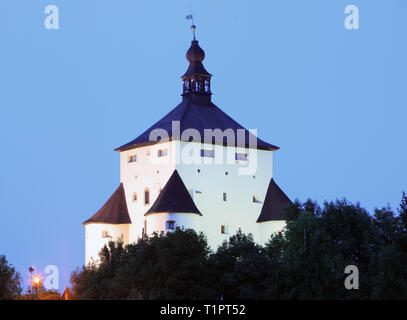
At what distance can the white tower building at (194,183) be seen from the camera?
82.9m

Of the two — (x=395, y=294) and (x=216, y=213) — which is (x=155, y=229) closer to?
(x=216, y=213)

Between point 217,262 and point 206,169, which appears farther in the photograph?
point 206,169

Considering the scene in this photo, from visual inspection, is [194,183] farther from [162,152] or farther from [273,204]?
[273,204]

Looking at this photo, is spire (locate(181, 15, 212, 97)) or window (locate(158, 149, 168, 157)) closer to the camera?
window (locate(158, 149, 168, 157))

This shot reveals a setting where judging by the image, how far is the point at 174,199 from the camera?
81500 mm

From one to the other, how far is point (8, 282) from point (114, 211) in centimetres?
2251

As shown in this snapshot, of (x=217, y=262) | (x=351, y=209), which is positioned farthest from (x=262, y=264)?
(x=351, y=209)

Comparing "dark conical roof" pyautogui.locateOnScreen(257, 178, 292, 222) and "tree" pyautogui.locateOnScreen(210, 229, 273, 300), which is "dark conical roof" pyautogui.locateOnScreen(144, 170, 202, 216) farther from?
"tree" pyautogui.locateOnScreen(210, 229, 273, 300)

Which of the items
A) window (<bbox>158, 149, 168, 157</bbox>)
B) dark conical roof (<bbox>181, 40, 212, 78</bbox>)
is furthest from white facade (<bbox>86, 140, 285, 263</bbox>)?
dark conical roof (<bbox>181, 40, 212, 78</bbox>)

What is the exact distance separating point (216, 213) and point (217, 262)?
14612 millimetres

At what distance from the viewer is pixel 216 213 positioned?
84688 mm

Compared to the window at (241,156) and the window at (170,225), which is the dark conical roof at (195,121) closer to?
the window at (241,156)

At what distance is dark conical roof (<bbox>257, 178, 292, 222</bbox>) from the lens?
86.0 m
